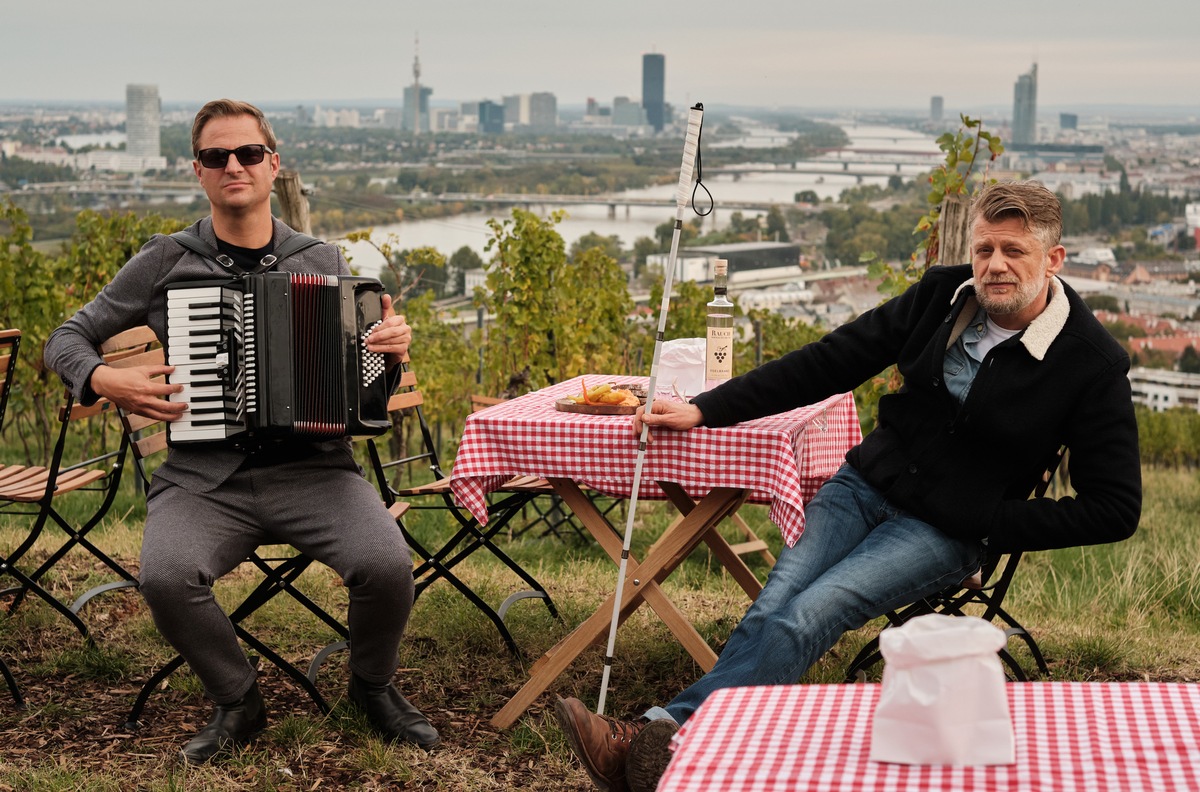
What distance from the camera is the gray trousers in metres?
3.03

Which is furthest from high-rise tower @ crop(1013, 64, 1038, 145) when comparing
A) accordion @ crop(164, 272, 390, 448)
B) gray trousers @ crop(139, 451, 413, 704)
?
gray trousers @ crop(139, 451, 413, 704)

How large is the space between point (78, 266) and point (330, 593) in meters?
3.82

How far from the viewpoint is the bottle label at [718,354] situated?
353cm

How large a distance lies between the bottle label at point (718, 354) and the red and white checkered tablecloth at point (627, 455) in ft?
0.76

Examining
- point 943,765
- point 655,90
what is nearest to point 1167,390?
point 943,765

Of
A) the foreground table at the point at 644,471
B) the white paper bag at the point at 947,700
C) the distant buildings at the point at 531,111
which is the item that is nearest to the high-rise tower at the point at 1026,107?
the distant buildings at the point at 531,111

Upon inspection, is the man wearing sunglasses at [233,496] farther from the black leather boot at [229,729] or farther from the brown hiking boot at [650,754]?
the brown hiking boot at [650,754]

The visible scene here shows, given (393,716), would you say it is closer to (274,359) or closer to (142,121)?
(274,359)

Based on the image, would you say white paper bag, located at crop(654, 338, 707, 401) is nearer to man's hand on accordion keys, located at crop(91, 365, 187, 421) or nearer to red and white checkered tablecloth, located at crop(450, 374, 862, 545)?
red and white checkered tablecloth, located at crop(450, 374, 862, 545)

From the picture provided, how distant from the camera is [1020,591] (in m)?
4.81

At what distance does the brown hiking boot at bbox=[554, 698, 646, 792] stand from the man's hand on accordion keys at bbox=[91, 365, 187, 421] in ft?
4.21

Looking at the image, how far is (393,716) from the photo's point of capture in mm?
3270

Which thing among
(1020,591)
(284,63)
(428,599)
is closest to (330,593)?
(428,599)

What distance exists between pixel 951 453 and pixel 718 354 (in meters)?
0.79
